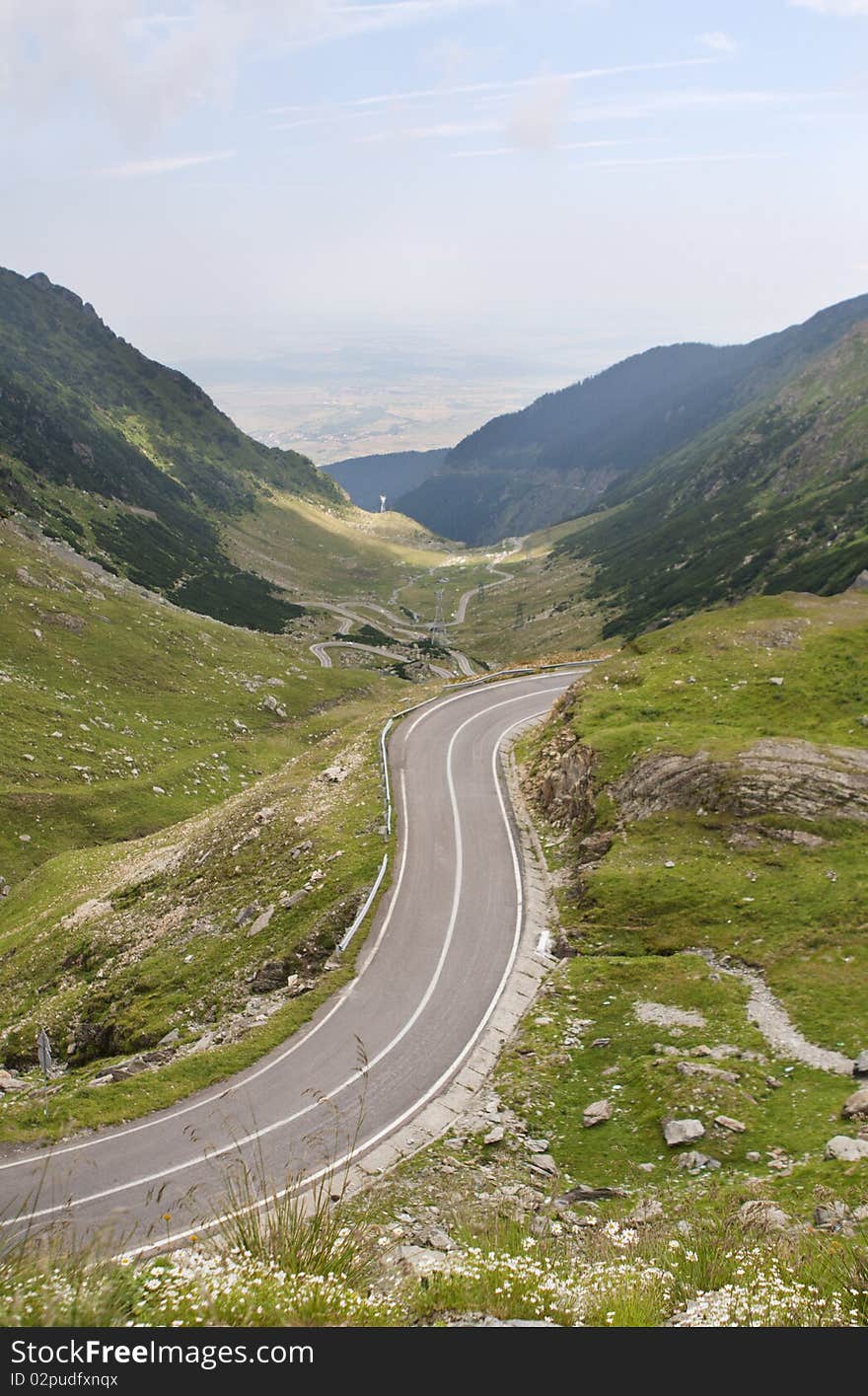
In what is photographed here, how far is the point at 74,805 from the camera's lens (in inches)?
2512

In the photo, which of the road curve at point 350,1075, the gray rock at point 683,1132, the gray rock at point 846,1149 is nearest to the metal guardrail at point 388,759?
the road curve at point 350,1075

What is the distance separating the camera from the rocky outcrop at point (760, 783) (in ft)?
108

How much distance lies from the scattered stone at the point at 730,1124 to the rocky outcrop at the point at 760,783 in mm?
16139

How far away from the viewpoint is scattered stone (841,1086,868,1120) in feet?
61.3

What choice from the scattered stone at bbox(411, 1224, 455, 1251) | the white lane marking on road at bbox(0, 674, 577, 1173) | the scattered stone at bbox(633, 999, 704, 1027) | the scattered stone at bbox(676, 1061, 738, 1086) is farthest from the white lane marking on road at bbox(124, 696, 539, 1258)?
the scattered stone at bbox(676, 1061, 738, 1086)

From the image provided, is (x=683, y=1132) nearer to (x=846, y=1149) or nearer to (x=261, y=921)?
(x=846, y=1149)

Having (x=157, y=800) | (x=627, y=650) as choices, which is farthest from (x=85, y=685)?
(x=627, y=650)

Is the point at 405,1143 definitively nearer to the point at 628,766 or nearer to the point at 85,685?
the point at 628,766

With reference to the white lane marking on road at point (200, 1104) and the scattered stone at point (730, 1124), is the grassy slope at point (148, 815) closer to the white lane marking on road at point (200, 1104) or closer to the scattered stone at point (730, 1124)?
the white lane marking on road at point (200, 1104)

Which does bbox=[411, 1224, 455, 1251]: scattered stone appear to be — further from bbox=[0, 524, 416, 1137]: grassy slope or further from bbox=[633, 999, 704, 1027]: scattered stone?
bbox=[633, 999, 704, 1027]: scattered stone

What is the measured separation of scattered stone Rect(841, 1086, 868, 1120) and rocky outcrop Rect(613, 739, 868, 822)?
14.9 meters

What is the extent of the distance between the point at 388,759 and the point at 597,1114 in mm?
32866

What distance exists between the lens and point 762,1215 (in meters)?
14.4

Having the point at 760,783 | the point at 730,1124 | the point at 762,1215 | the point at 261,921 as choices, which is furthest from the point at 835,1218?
the point at 261,921
